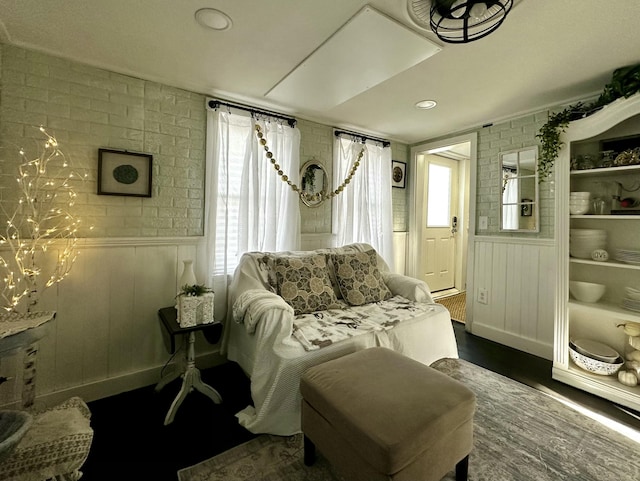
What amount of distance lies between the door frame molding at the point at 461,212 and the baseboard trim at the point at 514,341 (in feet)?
0.45

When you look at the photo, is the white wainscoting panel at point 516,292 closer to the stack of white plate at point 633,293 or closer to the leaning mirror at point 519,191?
the leaning mirror at point 519,191

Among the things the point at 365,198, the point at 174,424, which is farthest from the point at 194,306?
the point at 365,198

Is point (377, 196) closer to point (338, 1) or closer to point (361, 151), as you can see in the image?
point (361, 151)

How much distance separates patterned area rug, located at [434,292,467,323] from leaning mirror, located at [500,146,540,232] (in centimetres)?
133

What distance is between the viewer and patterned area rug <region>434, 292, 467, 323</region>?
380 cm

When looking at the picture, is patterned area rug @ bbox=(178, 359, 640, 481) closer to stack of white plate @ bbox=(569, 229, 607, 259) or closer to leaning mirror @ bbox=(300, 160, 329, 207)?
stack of white plate @ bbox=(569, 229, 607, 259)

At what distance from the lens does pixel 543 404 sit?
199cm

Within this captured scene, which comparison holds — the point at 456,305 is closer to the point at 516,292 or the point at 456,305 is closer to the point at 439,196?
the point at 516,292

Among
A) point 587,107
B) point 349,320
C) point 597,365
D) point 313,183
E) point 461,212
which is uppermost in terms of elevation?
point 587,107

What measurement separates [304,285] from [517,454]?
1.62m

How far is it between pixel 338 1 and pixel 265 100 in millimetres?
1333

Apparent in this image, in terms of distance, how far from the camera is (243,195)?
8.48 feet

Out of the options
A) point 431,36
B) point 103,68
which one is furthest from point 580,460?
point 103,68

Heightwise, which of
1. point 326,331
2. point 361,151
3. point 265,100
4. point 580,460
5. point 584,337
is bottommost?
point 580,460
